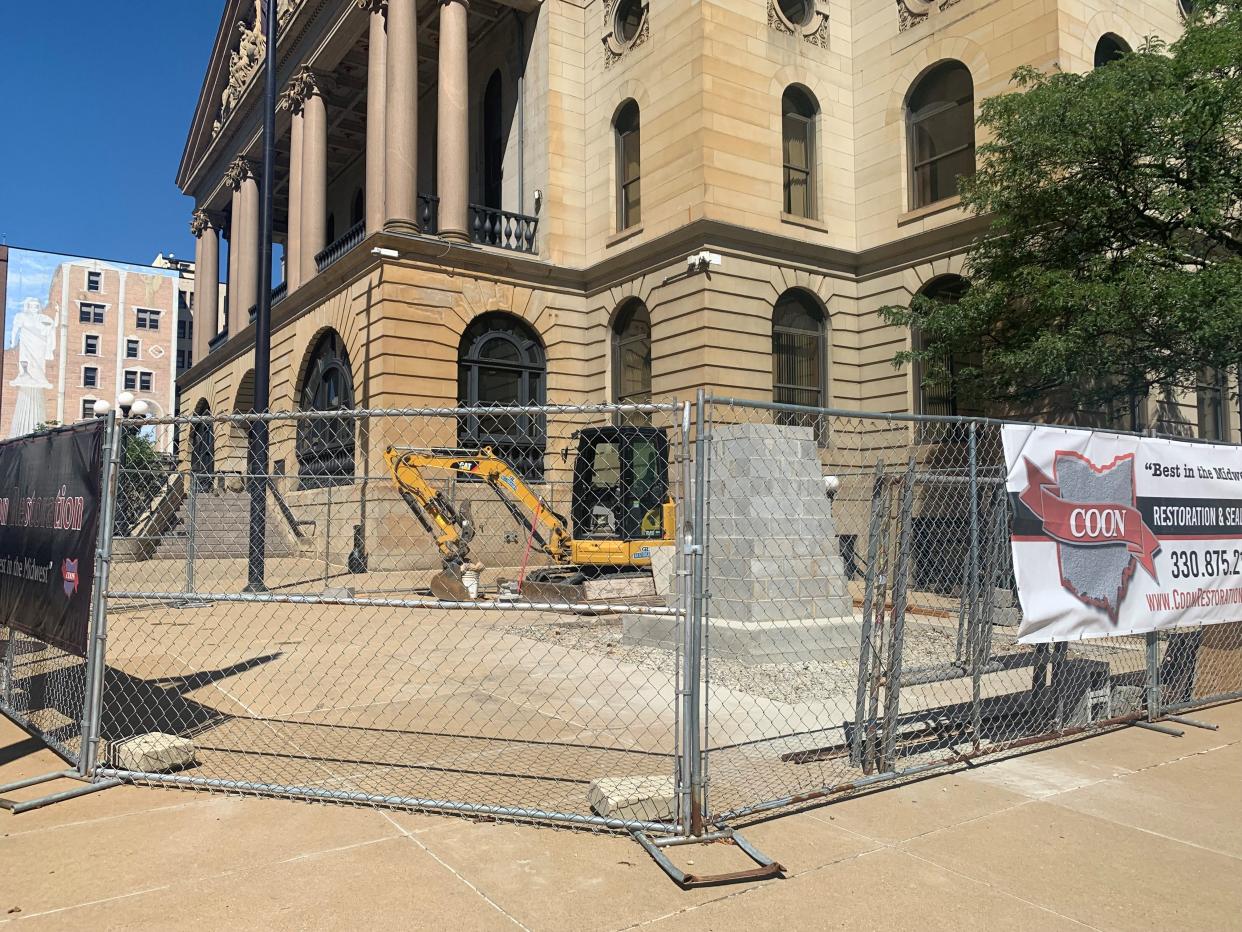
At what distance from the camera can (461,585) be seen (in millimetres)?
15508

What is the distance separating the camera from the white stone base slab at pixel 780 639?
934 centimetres

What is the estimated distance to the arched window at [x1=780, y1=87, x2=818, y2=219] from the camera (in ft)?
75.8

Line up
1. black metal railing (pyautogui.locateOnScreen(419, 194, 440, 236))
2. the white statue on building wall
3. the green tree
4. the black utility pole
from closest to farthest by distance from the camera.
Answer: the green tree < the black utility pole < black metal railing (pyautogui.locateOnScreen(419, 194, 440, 236)) < the white statue on building wall

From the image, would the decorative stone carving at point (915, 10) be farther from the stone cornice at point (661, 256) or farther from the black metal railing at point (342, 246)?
the black metal railing at point (342, 246)

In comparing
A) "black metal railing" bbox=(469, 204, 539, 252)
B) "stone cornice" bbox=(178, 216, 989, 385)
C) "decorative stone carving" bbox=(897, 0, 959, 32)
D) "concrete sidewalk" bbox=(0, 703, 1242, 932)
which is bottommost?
"concrete sidewalk" bbox=(0, 703, 1242, 932)

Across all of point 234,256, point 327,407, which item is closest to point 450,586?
point 327,407

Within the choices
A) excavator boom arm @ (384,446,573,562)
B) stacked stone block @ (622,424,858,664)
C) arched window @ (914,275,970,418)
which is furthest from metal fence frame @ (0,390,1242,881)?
arched window @ (914,275,970,418)

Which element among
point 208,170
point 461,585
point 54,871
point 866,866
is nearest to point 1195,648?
point 866,866

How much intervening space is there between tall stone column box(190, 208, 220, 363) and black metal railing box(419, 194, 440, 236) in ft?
65.8

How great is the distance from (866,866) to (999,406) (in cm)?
1661

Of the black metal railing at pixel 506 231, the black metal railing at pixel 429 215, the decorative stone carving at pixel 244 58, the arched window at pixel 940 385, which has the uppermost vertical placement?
the decorative stone carving at pixel 244 58

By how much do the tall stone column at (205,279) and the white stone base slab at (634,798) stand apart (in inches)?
1618

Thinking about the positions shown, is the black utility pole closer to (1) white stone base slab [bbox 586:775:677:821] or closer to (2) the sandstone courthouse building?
(2) the sandstone courthouse building

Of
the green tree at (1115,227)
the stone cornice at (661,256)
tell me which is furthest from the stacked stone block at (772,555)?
the stone cornice at (661,256)
